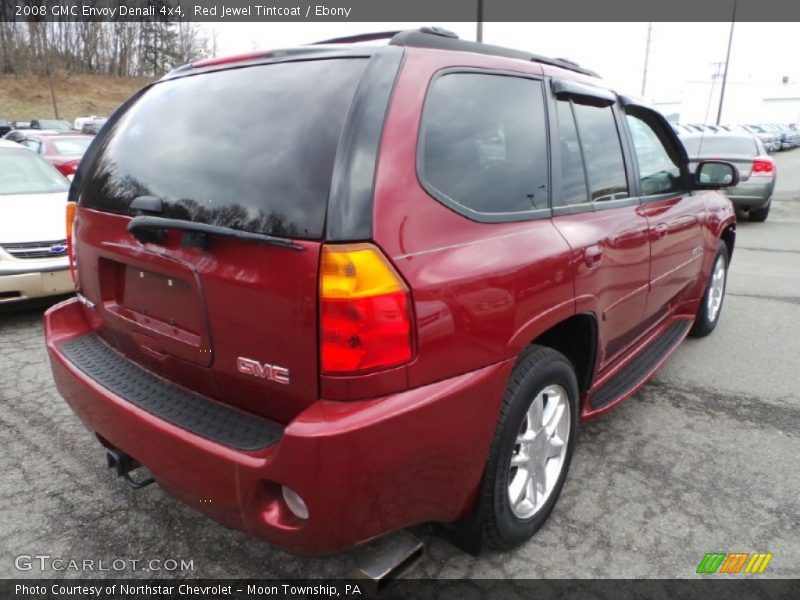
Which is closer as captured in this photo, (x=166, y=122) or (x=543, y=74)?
(x=166, y=122)

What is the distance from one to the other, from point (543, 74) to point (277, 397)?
169 centimetres

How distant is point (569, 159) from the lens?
A: 8.13 feet

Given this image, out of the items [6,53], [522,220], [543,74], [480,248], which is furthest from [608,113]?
[6,53]

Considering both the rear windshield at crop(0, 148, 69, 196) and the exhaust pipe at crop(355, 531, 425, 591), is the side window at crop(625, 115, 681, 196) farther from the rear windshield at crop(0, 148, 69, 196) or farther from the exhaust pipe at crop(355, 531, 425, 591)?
the rear windshield at crop(0, 148, 69, 196)

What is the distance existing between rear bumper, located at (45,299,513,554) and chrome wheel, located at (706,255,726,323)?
3464 mm

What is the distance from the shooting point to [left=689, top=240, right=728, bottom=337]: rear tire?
4.59 m

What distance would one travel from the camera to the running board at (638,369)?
287cm

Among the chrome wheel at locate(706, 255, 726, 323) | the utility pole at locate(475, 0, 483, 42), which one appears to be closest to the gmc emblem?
the chrome wheel at locate(706, 255, 726, 323)

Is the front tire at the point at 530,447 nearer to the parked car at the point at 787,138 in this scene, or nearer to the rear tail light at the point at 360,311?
the rear tail light at the point at 360,311

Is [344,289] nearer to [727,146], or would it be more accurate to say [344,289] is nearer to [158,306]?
[158,306]

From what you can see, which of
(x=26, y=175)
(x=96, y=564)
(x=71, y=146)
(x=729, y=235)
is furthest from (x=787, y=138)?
(x=96, y=564)

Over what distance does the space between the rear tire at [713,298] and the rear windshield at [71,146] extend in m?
10.8

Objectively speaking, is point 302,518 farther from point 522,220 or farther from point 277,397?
point 522,220

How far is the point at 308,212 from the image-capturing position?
5.38ft
